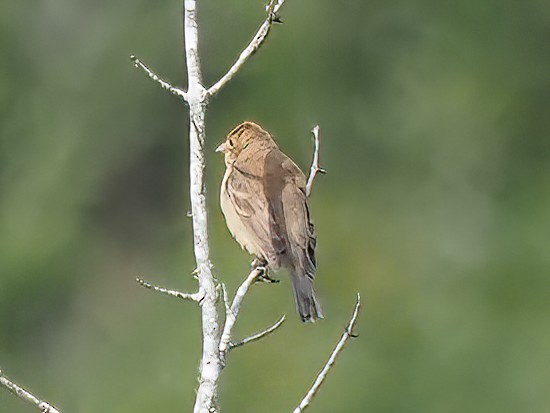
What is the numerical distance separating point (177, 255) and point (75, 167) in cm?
211

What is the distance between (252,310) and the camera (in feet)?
49.5

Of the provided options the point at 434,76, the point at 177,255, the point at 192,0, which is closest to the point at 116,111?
the point at 177,255

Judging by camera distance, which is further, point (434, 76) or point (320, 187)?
point (434, 76)

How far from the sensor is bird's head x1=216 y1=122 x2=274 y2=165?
704 centimetres

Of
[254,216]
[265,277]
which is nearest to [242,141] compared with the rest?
[254,216]

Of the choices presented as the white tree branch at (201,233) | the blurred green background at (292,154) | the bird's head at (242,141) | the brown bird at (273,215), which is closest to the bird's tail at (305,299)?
the brown bird at (273,215)

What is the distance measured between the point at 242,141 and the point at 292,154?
888cm

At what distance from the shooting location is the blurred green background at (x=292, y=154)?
16.9 m

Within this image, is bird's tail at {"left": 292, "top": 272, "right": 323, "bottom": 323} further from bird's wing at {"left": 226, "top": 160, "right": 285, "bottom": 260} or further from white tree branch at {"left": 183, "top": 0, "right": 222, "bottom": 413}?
white tree branch at {"left": 183, "top": 0, "right": 222, "bottom": 413}

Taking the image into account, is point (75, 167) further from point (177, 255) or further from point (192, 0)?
point (192, 0)

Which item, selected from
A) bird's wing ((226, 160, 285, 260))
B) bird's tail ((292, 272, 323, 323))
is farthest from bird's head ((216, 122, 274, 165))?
bird's tail ((292, 272, 323, 323))

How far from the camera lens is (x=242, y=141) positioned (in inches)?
278

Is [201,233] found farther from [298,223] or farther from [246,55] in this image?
[298,223]

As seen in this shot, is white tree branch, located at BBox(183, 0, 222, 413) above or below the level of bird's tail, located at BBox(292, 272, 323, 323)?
below
